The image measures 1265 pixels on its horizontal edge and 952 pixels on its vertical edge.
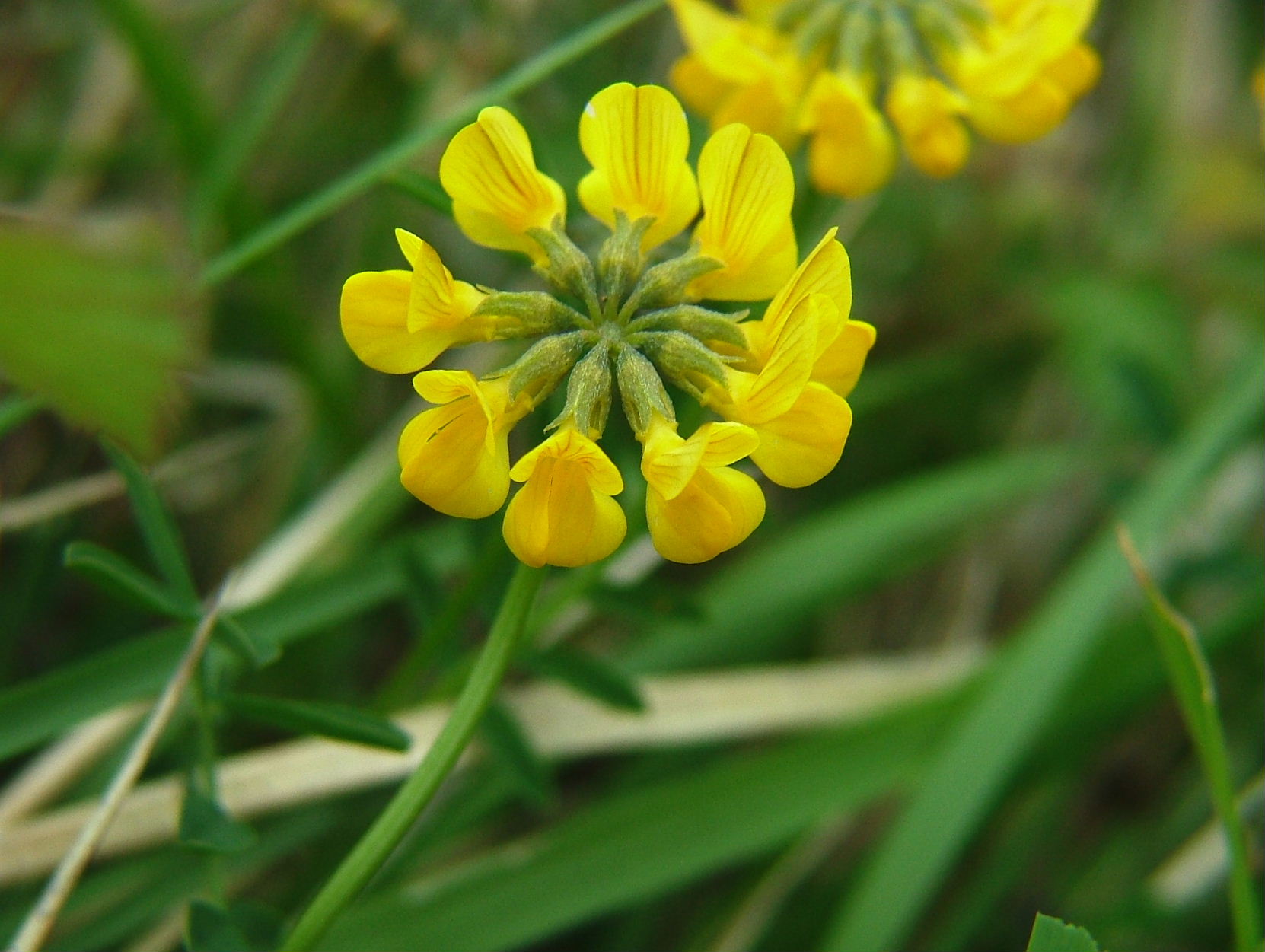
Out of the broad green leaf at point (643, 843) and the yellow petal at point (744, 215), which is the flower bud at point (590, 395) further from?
the broad green leaf at point (643, 843)

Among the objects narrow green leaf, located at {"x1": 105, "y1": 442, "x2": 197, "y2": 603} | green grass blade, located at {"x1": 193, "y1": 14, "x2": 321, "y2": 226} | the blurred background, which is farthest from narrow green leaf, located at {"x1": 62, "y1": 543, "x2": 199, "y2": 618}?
green grass blade, located at {"x1": 193, "y1": 14, "x2": 321, "y2": 226}

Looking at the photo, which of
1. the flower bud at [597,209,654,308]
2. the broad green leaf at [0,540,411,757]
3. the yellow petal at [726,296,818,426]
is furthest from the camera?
the broad green leaf at [0,540,411,757]

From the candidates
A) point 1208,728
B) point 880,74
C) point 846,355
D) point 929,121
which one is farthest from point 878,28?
point 1208,728

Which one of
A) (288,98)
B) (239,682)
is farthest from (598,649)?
(288,98)

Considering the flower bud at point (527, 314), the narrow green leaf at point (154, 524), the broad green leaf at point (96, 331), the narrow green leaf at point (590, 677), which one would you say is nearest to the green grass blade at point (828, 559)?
the narrow green leaf at point (590, 677)

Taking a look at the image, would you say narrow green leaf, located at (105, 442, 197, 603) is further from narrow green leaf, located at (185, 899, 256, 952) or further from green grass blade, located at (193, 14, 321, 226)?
green grass blade, located at (193, 14, 321, 226)

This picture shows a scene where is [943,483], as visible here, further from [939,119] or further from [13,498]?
[13,498]
